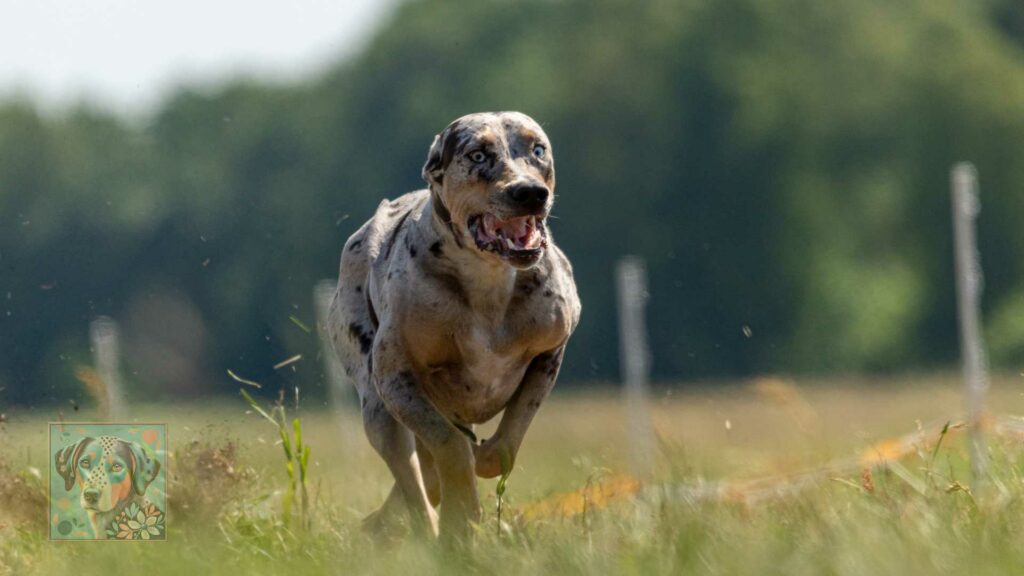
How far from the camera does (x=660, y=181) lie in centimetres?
4066

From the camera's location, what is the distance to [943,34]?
43.4 meters

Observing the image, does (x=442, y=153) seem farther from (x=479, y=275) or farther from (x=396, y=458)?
(x=396, y=458)

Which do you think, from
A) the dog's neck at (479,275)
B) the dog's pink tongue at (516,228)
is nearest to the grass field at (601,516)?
the dog's neck at (479,275)

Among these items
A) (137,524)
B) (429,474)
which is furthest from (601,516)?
(137,524)

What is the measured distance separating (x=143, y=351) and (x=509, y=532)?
1050 inches

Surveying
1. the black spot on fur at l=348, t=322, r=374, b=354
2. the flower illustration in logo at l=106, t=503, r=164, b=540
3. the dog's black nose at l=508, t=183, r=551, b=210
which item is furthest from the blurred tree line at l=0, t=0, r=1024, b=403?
the dog's black nose at l=508, t=183, r=551, b=210

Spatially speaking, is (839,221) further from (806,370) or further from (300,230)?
(300,230)

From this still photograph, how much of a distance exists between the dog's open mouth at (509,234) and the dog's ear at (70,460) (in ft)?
5.08

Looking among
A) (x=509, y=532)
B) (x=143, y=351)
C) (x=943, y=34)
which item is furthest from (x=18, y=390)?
(x=943, y=34)

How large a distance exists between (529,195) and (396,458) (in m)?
1.23

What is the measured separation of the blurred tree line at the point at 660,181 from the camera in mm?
36031

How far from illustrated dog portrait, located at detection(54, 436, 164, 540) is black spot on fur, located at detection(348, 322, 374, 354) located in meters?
0.82

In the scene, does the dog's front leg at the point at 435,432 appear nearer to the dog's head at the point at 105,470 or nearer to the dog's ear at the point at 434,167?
the dog's ear at the point at 434,167

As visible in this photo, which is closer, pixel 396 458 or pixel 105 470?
pixel 105 470
